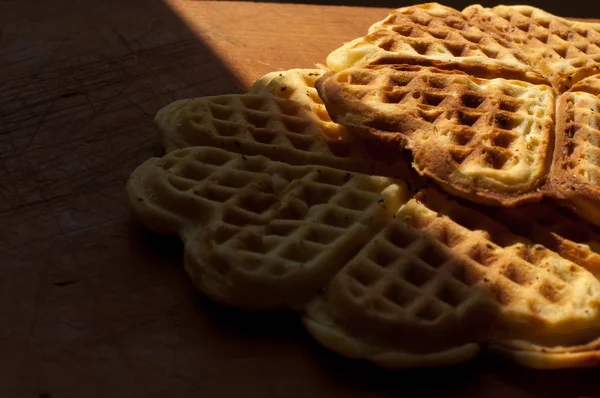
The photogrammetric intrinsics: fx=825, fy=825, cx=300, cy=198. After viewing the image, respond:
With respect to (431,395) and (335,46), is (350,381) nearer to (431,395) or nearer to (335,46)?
(431,395)

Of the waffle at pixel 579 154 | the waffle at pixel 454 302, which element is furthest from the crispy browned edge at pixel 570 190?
the waffle at pixel 454 302

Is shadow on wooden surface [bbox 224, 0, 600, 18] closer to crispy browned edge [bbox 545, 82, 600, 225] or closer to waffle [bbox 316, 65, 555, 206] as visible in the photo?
waffle [bbox 316, 65, 555, 206]

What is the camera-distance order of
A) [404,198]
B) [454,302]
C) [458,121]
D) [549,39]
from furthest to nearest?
[549,39] → [458,121] → [404,198] → [454,302]

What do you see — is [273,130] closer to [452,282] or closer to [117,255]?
[117,255]

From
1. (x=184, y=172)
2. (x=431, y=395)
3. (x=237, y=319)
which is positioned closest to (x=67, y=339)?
(x=237, y=319)

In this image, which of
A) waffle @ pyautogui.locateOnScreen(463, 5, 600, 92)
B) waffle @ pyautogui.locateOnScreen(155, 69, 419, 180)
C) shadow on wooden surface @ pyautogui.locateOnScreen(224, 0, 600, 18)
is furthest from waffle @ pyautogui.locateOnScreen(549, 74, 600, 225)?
shadow on wooden surface @ pyautogui.locateOnScreen(224, 0, 600, 18)

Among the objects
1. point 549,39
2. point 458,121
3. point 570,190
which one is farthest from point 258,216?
point 549,39
